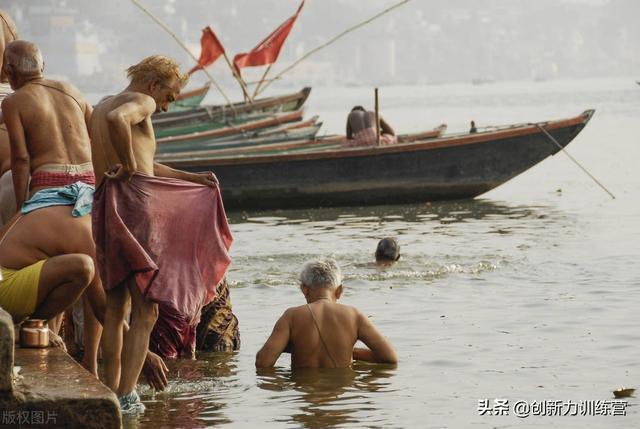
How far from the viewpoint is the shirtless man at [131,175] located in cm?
662

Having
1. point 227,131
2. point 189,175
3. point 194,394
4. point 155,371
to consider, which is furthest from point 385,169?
point 155,371

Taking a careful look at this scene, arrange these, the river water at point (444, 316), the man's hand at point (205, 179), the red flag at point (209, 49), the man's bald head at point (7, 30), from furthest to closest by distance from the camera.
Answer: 1. the red flag at point (209, 49)
2. the man's bald head at point (7, 30)
3. the river water at point (444, 316)
4. the man's hand at point (205, 179)

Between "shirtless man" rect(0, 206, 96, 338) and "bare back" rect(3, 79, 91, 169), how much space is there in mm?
297

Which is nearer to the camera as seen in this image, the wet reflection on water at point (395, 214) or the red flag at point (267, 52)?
the wet reflection on water at point (395, 214)

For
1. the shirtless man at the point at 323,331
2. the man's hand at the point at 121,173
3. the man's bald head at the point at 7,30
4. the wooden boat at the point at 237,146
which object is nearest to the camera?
the man's hand at the point at 121,173

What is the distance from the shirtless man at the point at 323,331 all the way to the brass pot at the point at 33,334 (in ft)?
5.52

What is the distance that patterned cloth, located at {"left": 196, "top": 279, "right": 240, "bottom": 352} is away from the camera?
8883mm

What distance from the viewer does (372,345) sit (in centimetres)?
822

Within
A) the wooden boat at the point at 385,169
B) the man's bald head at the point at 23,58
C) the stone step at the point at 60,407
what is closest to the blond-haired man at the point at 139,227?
the man's bald head at the point at 23,58

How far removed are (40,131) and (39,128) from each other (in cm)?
2

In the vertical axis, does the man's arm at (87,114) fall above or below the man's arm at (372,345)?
above

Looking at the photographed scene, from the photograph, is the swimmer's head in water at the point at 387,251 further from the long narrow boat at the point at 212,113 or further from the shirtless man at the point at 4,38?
the long narrow boat at the point at 212,113

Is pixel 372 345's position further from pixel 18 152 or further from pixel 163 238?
pixel 18 152

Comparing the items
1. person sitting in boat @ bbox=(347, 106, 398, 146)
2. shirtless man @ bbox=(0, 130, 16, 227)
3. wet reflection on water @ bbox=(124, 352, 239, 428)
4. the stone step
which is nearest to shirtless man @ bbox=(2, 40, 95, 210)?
shirtless man @ bbox=(0, 130, 16, 227)
